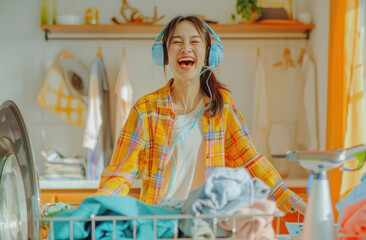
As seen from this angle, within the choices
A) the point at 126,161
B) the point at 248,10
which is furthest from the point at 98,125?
the point at 126,161

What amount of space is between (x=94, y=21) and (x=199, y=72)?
2.28 meters

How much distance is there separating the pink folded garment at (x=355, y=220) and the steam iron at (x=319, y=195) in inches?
2.3

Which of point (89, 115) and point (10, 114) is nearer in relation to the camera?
point (10, 114)

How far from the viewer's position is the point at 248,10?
142 inches

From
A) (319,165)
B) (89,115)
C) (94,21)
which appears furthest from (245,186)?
(94,21)

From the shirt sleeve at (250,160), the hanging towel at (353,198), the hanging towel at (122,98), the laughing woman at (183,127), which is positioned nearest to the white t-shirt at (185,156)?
the laughing woman at (183,127)

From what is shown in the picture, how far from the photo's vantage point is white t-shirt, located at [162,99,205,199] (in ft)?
4.89

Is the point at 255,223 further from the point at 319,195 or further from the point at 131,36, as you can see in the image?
the point at 131,36

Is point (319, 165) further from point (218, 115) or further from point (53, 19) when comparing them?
point (53, 19)

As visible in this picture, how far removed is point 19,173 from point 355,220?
563 mm

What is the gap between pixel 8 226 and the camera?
32.4 inches

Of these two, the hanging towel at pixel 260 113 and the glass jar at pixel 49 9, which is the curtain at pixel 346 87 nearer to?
the hanging towel at pixel 260 113

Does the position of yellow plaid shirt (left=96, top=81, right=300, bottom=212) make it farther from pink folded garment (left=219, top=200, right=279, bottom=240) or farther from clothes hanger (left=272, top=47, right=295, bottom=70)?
clothes hanger (left=272, top=47, right=295, bottom=70)

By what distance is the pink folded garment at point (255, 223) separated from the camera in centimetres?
78
